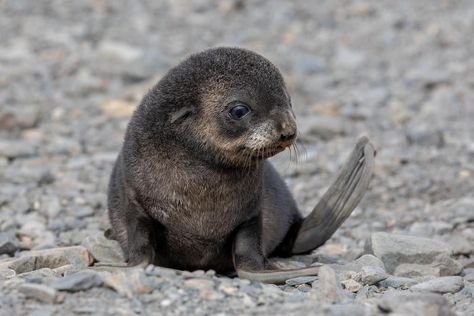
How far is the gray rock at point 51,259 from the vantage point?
7633mm

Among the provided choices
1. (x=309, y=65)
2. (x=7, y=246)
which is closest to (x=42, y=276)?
(x=7, y=246)

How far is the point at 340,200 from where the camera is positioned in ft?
28.9

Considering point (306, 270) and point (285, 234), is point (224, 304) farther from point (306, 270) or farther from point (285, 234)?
point (285, 234)

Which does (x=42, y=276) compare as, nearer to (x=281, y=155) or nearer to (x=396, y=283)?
(x=396, y=283)

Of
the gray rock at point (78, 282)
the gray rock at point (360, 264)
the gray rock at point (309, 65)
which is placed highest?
the gray rock at point (309, 65)

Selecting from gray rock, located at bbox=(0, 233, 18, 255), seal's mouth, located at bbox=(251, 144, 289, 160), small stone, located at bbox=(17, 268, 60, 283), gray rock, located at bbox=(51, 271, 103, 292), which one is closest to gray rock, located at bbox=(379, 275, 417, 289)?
seal's mouth, located at bbox=(251, 144, 289, 160)

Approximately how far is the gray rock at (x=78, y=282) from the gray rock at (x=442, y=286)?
2318 millimetres

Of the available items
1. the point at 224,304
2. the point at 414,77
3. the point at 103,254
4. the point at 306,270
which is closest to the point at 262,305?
the point at 224,304

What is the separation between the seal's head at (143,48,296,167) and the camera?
7.11 meters

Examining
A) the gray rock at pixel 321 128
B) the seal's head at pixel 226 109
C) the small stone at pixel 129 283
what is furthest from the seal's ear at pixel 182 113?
the gray rock at pixel 321 128

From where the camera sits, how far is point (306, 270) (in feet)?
23.4

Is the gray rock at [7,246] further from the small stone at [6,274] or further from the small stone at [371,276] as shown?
the small stone at [371,276]

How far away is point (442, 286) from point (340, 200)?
5.66 ft

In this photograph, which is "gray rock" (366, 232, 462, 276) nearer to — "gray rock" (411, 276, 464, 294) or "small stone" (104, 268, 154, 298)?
"gray rock" (411, 276, 464, 294)
